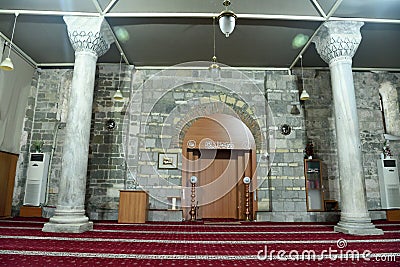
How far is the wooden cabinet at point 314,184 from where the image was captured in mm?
6637

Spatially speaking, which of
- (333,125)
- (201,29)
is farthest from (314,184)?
(201,29)

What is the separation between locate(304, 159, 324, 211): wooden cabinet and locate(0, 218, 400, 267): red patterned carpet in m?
2.39

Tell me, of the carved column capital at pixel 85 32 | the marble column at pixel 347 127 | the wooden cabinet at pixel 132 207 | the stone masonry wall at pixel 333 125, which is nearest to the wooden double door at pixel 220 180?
the wooden cabinet at pixel 132 207

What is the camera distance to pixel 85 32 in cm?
485

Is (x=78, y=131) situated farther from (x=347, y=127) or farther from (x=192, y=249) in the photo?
(x=347, y=127)

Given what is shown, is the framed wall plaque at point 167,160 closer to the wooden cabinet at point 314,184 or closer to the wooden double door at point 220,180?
the wooden double door at point 220,180

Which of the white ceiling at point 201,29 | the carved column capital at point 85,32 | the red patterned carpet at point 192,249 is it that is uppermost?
the white ceiling at point 201,29

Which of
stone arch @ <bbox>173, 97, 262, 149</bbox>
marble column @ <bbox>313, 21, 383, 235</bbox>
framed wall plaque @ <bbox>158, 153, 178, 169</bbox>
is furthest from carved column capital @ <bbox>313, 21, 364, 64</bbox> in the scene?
framed wall plaque @ <bbox>158, 153, 178, 169</bbox>

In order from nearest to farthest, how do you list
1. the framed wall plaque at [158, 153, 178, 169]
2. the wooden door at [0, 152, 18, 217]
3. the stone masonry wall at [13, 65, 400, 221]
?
the wooden door at [0, 152, 18, 217], the stone masonry wall at [13, 65, 400, 221], the framed wall plaque at [158, 153, 178, 169]

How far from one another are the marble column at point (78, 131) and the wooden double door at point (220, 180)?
2896mm

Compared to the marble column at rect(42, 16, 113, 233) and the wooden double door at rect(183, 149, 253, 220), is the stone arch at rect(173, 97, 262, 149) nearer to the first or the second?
the wooden double door at rect(183, 149, 253, 220)

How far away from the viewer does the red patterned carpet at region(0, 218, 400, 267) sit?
2.62 metres

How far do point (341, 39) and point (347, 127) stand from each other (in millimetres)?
1592

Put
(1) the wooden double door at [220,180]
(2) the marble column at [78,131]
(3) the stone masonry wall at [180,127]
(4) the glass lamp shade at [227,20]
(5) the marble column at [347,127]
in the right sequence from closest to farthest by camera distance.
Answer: (4) the glass lamp shade at [227,20] < (2) the marble column at [78,131] < (5) the marble column at [347,127] < (3) the stone masonry wall at [180,127] < (1) the wooden double door at [220,180]
